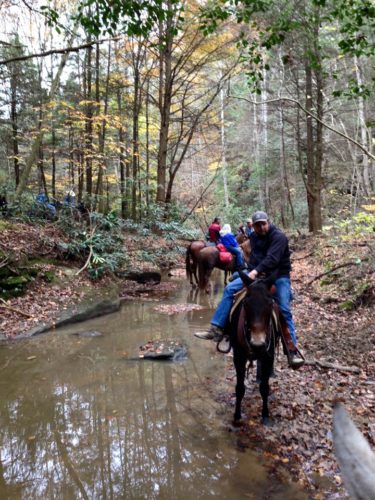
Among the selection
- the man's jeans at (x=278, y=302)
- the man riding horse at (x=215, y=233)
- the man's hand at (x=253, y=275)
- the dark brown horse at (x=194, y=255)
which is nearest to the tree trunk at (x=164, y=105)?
the man riding horse at (x=215, y=233)

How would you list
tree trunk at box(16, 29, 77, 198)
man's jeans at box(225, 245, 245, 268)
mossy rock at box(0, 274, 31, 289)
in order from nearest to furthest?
mossy rock at box(0, 274, 31, 289), man's jeans at box(225, 245, 245, 268), tree trunk at box(16, 29, 77, 198)

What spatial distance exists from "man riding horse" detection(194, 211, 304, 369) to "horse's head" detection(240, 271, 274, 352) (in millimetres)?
492

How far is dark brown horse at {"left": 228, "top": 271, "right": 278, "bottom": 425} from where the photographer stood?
396 cm

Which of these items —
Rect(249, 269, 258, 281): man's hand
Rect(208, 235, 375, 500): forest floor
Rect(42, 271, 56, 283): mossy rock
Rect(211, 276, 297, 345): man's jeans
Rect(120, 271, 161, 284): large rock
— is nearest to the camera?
Rect(208, 235, 375, 500): forest floor

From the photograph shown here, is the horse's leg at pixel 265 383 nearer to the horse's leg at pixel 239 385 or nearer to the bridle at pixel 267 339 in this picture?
the bridle at pixel 267 339

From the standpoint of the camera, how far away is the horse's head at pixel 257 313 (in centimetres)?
392

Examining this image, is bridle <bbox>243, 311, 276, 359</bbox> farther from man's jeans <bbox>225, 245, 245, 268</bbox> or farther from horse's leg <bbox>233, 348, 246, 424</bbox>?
man's jeans <bbox>225, 245, 245, 268</bbox>

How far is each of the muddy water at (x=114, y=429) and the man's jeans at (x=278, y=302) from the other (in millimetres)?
1185

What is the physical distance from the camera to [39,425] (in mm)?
4441

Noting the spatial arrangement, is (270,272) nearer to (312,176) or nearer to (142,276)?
(142,276)

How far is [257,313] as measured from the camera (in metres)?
3.99

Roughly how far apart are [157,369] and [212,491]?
286cm

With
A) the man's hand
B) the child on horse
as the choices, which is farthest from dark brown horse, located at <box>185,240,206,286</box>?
the man's hand

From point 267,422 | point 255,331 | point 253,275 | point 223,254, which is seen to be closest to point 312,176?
point 223,254
